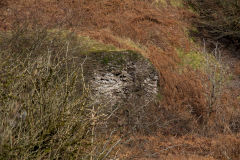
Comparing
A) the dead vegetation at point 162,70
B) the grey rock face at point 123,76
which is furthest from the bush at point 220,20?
the grey rock face at point 123,76

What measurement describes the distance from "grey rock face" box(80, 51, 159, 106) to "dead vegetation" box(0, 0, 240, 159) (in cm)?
52

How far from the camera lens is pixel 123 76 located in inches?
336

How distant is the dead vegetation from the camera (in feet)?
21.9

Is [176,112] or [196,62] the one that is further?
[196,62]

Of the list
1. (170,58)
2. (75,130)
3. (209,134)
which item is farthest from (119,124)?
(170,58)

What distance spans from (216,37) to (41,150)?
547 inches

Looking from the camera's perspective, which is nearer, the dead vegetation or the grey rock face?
the dead vegetation

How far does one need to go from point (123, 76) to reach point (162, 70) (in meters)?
2.81

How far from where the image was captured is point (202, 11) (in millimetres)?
16453

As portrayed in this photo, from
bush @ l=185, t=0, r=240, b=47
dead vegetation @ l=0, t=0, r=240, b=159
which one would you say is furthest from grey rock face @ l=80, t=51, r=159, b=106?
bush @ l=185, t=0, r=240, b=47

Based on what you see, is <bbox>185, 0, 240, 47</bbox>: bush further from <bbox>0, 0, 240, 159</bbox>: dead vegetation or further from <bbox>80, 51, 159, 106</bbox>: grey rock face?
<bbox>80, 51, 159, 106</bbox>: grey rock face

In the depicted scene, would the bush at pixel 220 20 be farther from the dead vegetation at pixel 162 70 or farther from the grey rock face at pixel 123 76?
the grey rock face at pixel 123 76

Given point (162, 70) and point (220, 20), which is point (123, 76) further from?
point (220, 20)

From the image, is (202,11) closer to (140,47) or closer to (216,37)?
(216,37)
